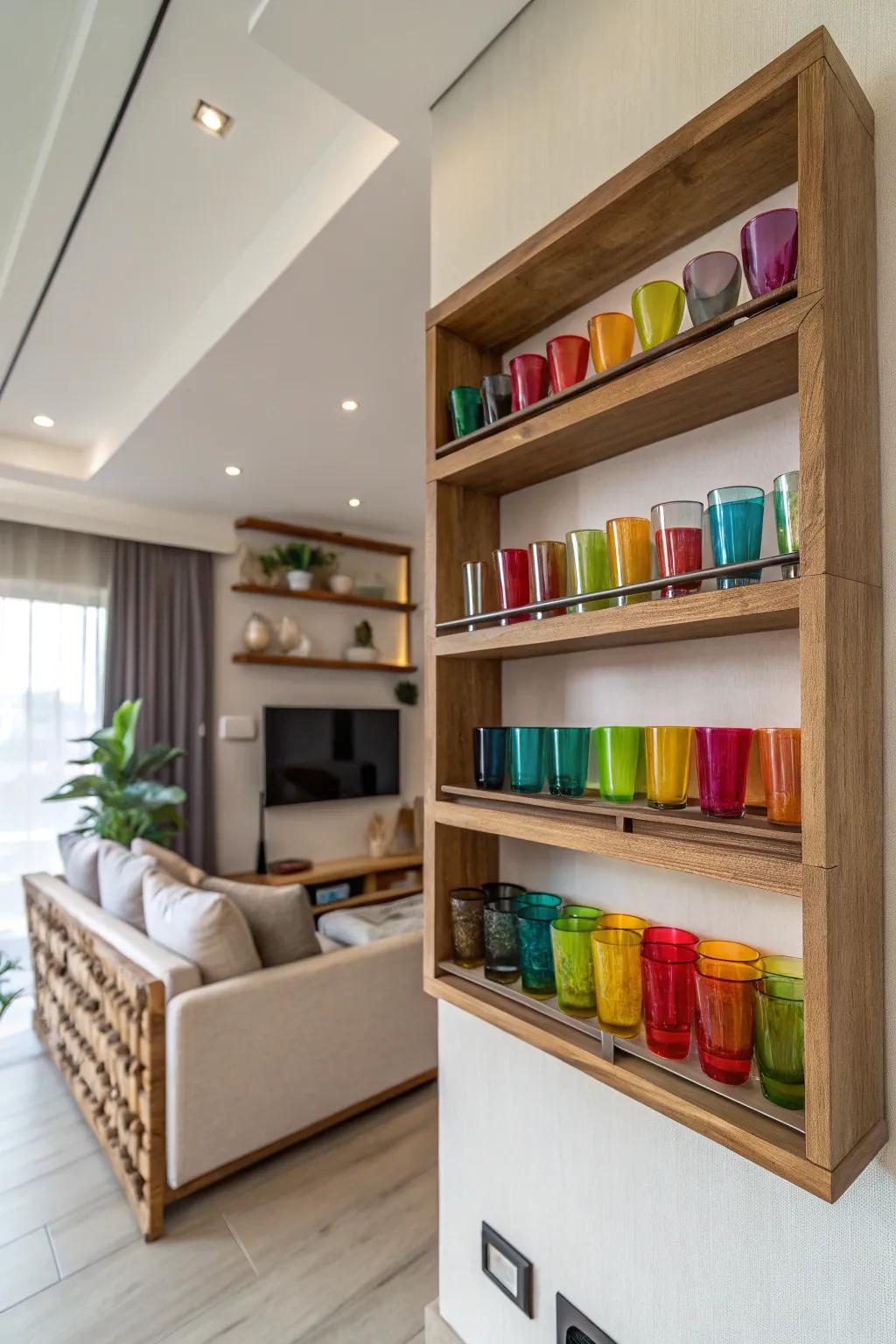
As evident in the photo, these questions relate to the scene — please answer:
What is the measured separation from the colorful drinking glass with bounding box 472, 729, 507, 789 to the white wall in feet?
0.38

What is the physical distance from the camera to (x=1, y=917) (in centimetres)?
382

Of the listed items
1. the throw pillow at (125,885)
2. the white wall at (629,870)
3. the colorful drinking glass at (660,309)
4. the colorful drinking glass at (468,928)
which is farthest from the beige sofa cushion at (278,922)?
the colorful drinking glass at (660,309)

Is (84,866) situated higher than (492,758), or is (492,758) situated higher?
(492,758)

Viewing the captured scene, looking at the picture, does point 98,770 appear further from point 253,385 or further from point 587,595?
point 587,595

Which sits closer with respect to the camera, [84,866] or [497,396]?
[497,396]

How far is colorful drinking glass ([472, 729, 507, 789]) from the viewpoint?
117cm

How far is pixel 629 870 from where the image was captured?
1.06 metres

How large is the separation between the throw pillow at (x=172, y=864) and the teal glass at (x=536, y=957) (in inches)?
74.0

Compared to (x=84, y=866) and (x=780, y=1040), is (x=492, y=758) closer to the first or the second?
(x=780, y=1040)

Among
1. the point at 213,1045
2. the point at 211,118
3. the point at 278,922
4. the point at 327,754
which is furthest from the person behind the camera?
the point at 327,754

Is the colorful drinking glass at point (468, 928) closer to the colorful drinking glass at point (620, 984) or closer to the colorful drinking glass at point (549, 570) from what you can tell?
the colorful drinking glass at point (620, 984)

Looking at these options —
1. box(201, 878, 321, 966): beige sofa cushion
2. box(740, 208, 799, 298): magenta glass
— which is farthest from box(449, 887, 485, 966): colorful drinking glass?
box(201, 878, 321, 966): beige sofa cushion

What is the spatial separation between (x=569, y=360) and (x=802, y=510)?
1.56 feet

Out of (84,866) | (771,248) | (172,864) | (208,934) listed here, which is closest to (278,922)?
(208,934)
